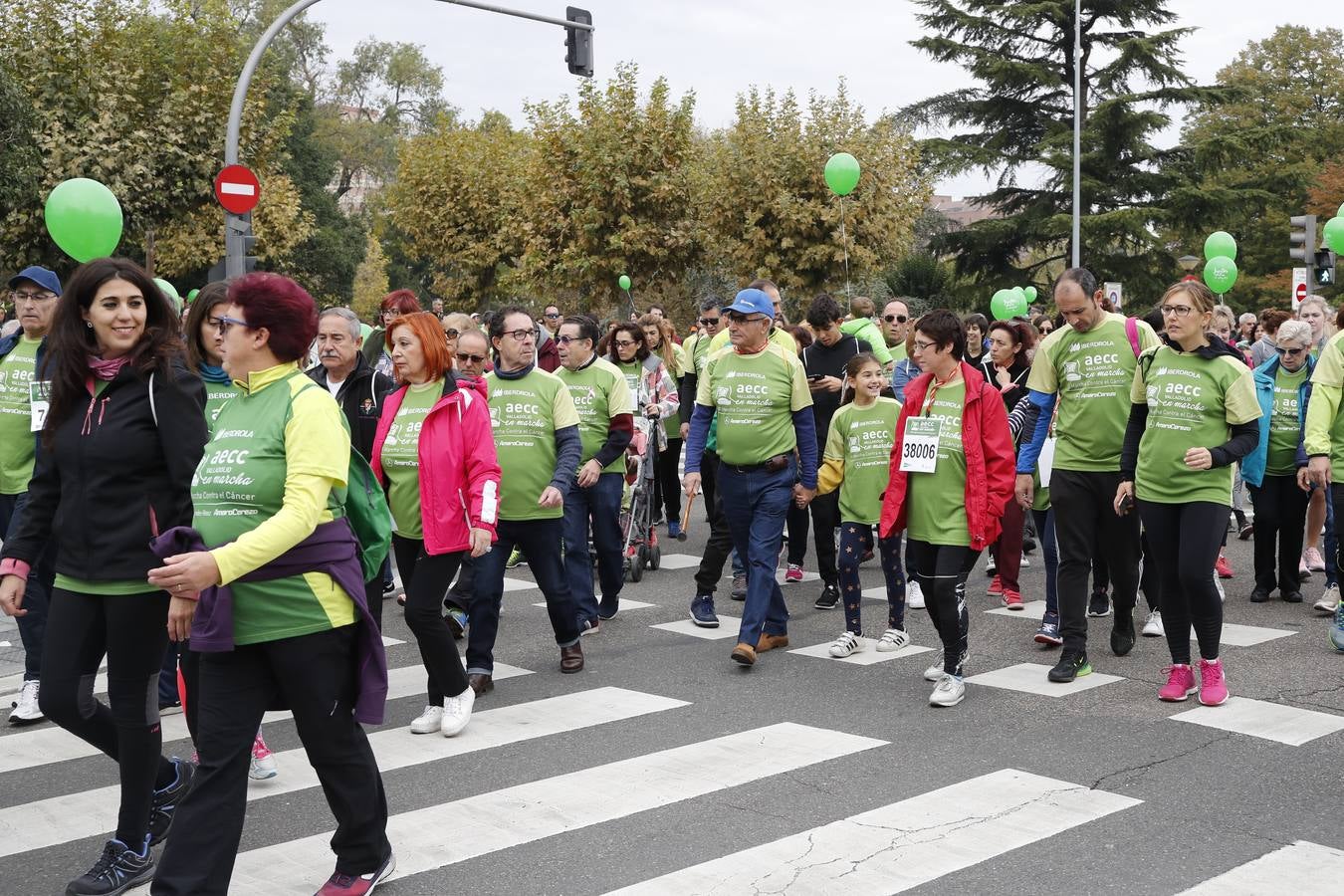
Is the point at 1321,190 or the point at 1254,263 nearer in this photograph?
the point at 1321,190

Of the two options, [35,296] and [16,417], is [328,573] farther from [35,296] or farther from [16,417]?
[16,417]

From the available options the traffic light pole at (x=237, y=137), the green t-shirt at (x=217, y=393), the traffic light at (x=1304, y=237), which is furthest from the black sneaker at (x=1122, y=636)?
the traffic light at (x=1304, y=237)

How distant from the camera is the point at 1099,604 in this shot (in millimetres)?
9180

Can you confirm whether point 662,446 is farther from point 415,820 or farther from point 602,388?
point 415,820

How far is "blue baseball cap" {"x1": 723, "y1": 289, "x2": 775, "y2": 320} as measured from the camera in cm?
787

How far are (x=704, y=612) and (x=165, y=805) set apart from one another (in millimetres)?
4456

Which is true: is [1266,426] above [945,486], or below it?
above

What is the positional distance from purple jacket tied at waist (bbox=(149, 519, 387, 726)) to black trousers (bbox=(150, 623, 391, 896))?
0.17 ft

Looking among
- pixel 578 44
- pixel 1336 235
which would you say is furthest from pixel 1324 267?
pixel 578 44

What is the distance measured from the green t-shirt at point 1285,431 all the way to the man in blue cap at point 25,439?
782 cm

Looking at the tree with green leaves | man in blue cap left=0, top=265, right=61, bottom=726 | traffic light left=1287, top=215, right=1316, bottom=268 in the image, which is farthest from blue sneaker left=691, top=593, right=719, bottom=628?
the tree with green leaves

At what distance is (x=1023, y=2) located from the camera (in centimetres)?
4238

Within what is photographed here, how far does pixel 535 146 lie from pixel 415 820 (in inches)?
1165

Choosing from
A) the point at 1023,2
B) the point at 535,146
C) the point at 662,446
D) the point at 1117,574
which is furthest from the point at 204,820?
the point at 1023,2
